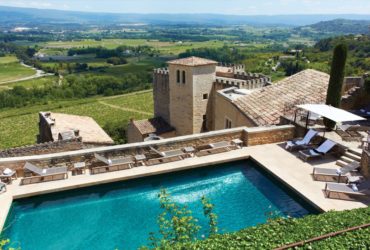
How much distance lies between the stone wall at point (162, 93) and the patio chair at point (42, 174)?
17.8 m

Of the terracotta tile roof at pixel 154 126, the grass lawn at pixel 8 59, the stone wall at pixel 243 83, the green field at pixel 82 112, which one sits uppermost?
the stone wall at pixel 243 83

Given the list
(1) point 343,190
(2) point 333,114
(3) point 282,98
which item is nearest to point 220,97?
(3) point 282,98

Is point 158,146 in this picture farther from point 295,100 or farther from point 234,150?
point 295,100

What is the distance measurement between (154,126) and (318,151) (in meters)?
17.4

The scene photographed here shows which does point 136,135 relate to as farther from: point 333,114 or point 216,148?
point 333,114

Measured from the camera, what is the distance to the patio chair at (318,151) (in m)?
12.5

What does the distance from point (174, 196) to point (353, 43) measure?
308 ft

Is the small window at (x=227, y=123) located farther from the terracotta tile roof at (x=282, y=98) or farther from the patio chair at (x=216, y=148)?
the patio chair at (x=216, y=148)

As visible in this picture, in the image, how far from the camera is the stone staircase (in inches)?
467

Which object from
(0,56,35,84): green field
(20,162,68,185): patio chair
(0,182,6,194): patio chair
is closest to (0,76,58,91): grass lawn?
(0,56,35,84): green field

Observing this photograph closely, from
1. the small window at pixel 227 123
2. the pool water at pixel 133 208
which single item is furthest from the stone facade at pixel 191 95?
the pool water at pixel 133 208

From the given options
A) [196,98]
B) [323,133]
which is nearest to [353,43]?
[196,98]

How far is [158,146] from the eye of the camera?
12.8 meters

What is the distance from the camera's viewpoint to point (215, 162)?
12445 mm
